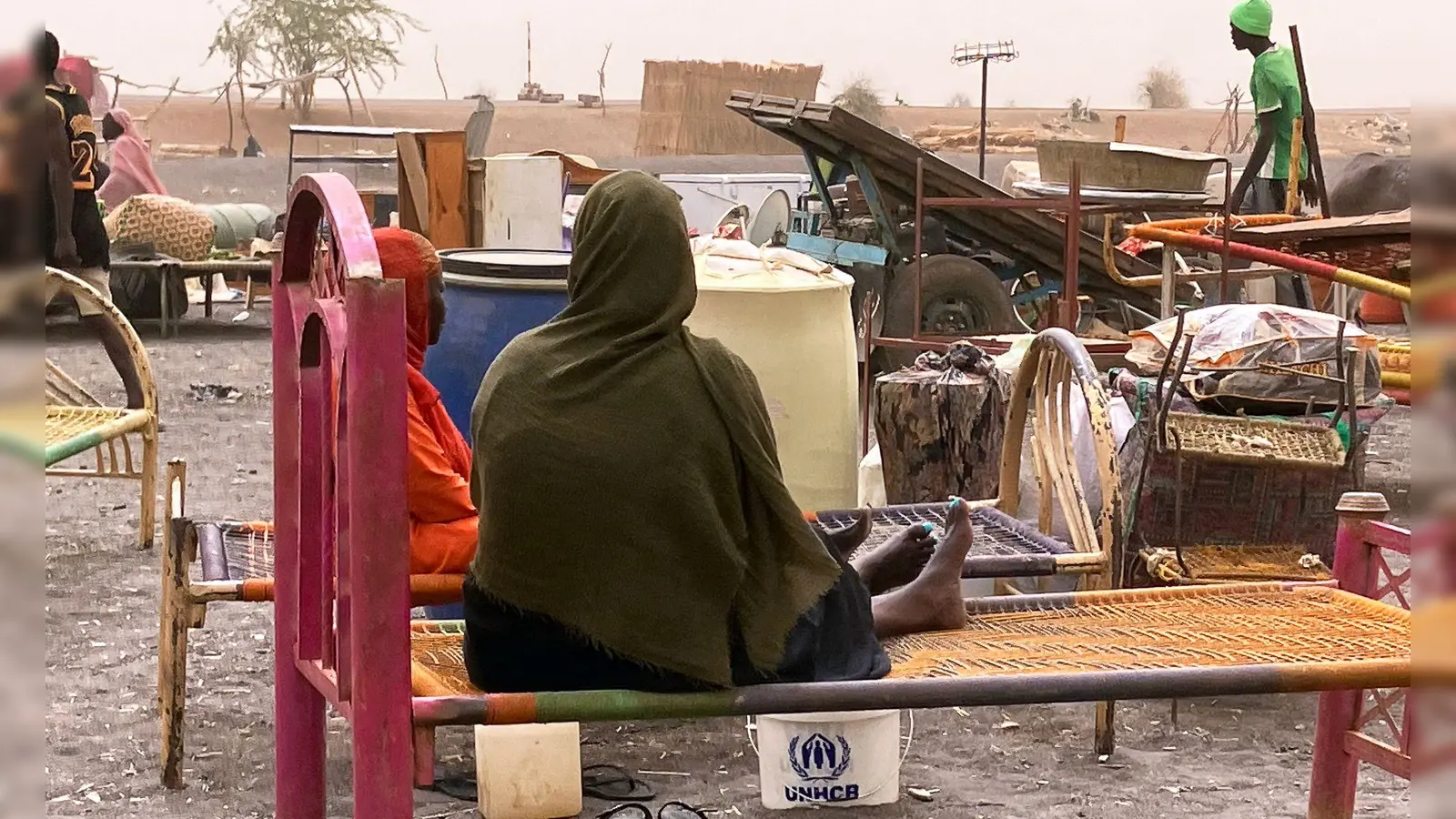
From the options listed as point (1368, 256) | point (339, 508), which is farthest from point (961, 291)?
point (339, 508)

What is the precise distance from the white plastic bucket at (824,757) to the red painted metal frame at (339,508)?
3.11 feet

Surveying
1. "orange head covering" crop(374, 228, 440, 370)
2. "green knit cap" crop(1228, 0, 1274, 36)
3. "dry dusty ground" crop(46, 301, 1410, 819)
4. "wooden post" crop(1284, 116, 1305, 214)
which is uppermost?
"green knit cap" crop(1228, 0, 1274, 36)

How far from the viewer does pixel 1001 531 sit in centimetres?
410

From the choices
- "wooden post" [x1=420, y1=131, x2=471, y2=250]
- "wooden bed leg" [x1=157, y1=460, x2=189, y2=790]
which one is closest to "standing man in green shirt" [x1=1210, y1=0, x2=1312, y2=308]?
"wooden post" [x1=420, y1=131, x2=471, y2=250]

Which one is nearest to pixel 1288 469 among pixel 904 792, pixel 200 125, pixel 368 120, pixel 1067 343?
pixel 1067 343

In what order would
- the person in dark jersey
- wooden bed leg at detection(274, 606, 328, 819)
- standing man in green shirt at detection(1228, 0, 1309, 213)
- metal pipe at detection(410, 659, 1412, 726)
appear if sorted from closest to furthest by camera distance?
→ metal pipe at detection(410, 659, 1412, 726)
wooden bed leg at detection(274, 606, 328, 819)
the person in dark jersey
standing man in green shirt at detection(1228, 0, 1309, 213)

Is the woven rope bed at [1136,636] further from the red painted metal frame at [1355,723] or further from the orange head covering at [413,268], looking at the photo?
the orange head covering at [413,268]

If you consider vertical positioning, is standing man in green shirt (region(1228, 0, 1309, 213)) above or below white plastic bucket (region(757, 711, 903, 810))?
above

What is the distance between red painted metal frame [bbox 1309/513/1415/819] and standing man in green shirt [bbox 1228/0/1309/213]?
501 cm

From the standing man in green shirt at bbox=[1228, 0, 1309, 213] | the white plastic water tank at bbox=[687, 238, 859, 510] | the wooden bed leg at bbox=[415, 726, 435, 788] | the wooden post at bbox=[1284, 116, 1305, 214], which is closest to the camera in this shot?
the wooden bed leg at bbox=[415, 726, 435, 788]

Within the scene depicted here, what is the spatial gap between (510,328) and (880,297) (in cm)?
512

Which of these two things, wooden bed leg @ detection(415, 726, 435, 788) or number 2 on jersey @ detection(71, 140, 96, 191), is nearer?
wooden bed leg @ detection(415, 726, 435, 788)

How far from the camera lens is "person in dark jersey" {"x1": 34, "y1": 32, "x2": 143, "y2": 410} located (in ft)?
24.6

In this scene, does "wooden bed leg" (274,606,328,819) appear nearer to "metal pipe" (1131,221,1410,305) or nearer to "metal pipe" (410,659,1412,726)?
"metal pipe" (410,659,1412,726)
